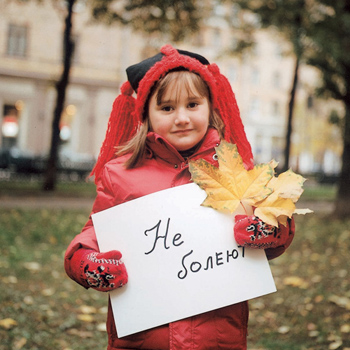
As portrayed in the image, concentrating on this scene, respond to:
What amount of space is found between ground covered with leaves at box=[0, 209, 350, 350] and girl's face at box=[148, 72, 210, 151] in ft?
7.73

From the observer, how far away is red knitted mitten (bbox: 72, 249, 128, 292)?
5.36ft

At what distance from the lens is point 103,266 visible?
1.64m

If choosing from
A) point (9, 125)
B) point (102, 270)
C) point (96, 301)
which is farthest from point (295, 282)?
point (9, 125)

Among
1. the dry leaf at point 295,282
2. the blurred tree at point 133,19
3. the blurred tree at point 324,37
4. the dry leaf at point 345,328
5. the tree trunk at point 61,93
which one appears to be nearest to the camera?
the dry leaf at point 345,328

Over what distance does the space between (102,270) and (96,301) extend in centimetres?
330

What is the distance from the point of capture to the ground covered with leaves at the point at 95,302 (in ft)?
12.1

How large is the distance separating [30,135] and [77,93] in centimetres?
357

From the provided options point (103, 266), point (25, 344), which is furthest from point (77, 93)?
point (103, 266)

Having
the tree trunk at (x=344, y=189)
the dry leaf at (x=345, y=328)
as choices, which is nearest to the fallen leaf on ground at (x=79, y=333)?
→ the dry leaf at (x=345, y=328)

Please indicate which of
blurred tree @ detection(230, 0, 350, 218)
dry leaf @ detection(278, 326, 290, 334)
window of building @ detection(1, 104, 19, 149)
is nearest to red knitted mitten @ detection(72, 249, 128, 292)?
dry leaf @ detection(278, 326, 290, 334)

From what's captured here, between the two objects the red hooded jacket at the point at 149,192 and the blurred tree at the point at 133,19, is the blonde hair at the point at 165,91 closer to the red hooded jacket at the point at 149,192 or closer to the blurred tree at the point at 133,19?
the red hooded jacket at the point at 149,192

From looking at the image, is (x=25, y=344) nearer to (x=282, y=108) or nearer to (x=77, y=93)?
(x=77, y=93)

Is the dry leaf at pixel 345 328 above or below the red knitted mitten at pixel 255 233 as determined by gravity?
below

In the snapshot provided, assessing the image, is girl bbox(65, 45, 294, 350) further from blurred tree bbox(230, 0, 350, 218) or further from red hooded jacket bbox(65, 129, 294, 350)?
blurred tree bbox(230, 0, 350, 218)
